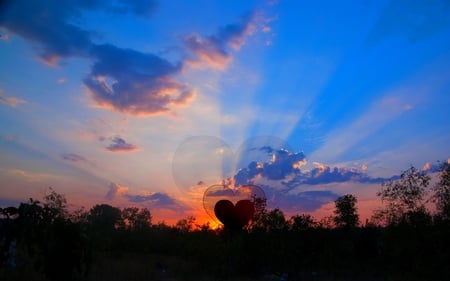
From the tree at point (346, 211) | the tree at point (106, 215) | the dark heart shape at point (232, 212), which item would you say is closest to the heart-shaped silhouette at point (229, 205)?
the dark heart shape at point (232, 212)

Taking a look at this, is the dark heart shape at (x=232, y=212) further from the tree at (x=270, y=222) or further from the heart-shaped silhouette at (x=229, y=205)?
the tree at (x=270, y=222)

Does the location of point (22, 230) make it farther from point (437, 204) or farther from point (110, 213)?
point (110, 213)

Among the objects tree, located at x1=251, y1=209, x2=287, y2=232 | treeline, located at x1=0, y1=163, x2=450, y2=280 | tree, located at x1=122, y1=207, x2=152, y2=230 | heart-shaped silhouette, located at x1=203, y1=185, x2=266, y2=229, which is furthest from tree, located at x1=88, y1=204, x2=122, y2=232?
heart-shaped silhouette, located at x1=203, y1=185, x2=266, y2=229

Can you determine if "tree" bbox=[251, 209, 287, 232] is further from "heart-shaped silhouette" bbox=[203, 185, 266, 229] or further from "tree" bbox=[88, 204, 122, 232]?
"tree" bbox=[88, 204, 122, 232]

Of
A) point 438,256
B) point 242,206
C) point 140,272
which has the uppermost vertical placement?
point 242,206

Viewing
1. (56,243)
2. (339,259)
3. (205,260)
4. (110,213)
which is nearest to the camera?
(56,243)

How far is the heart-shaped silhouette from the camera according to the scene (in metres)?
20.8

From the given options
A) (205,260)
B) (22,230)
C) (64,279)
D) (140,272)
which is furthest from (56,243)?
(205,260)

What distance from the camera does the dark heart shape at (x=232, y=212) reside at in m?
20.8

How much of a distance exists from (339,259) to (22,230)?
26.8 m

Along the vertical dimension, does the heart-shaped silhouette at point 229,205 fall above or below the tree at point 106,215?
below

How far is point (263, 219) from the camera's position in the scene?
33.7 metres

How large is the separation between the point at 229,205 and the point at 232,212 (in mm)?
391

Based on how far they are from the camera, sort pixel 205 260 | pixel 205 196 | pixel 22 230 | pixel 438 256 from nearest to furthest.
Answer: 1. pixel 22 230
2. pixel 438 256
3. pixel 205 196
4. pixel 205 260
